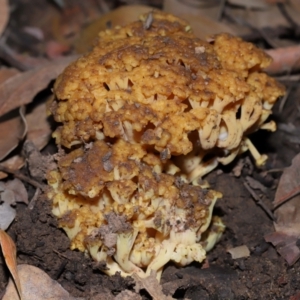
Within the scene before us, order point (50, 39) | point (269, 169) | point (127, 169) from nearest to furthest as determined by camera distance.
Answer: point (127, 169), point (269, 169), point (50, 39)

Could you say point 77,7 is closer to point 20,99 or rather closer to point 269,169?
point 20,99

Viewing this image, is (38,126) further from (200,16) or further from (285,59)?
(285,59)

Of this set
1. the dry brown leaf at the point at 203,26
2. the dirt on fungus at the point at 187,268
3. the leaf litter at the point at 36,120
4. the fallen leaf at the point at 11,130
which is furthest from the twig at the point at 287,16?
the fallen leaf at the point at 11,130

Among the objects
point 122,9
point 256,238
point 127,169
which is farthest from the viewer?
point 122,9

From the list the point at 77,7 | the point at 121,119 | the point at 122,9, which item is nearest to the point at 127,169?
the point at 121,119

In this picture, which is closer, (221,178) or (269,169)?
(221,178)

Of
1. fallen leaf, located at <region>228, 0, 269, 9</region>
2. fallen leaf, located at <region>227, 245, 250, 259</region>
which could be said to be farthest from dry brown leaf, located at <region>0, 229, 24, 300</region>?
fallen leaf, located at <region>228, 0, 269, 9</region>

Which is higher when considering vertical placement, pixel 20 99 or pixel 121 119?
pixel 121 119
